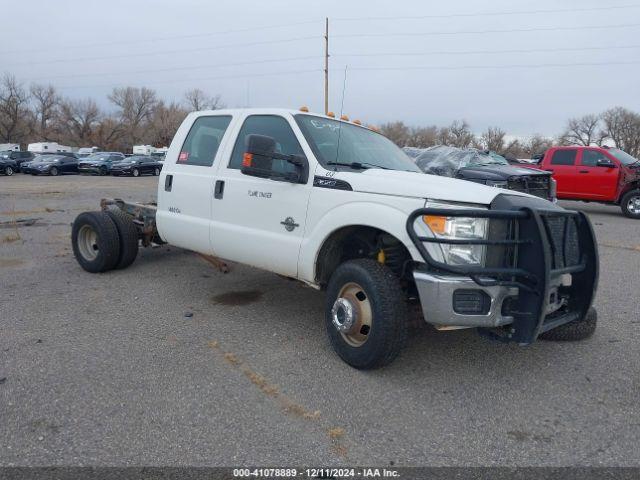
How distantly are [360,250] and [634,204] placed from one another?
12.1 m

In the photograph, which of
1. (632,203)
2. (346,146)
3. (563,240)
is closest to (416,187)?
(563,240)

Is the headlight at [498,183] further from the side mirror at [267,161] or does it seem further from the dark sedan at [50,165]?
the dark sedan at [50,165]

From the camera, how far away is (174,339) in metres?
4.26

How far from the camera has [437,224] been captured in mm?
3238

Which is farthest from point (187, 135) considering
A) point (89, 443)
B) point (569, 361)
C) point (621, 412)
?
point (621, 412)

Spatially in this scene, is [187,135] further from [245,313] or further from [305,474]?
[305,474]

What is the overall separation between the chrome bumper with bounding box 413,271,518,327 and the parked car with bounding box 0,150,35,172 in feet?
124

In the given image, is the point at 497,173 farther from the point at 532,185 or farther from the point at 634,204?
the point at 634,204

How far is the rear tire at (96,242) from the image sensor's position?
6133 millimetres

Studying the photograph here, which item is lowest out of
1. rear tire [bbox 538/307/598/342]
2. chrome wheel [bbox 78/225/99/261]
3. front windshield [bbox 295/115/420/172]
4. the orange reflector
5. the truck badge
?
rear tire [bbox 538/307/598/342]

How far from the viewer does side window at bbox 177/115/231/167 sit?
5.05 meters

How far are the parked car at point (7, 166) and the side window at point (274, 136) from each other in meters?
34.7

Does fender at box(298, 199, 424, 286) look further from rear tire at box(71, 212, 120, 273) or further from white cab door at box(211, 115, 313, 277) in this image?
rear tire at box(71, 212, 120, 273)

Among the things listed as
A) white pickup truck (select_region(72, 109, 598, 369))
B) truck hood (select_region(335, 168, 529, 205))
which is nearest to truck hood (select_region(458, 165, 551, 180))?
white pickup truck (select_region(72, 109, 598, 369))
